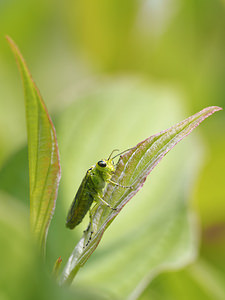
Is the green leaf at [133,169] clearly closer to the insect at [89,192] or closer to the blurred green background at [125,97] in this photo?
the blurred green background at [125,97]

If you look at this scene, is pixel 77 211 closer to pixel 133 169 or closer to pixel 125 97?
pixel 133 169

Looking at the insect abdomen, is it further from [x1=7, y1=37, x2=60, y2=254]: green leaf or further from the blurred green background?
[x1=7, y1=37, x2=60, y2=254]: green leaf

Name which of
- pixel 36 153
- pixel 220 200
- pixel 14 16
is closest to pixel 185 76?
pixel 220 200

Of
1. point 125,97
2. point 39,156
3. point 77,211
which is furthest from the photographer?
point 125,97

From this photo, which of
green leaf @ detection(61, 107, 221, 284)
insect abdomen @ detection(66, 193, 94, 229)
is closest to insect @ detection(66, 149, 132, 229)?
insect abdomen @ detection(66, 193, 94, 229)

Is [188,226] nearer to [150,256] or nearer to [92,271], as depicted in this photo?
[150,256]

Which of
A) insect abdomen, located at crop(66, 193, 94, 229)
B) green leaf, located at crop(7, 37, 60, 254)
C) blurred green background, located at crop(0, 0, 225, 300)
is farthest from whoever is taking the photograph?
blurred green background, located at crop(0, 0, 225, 300)

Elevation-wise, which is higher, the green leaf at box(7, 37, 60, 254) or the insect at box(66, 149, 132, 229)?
the green leaf at box(7, 37, 60, 254)

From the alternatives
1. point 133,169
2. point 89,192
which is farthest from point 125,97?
point 133,169
